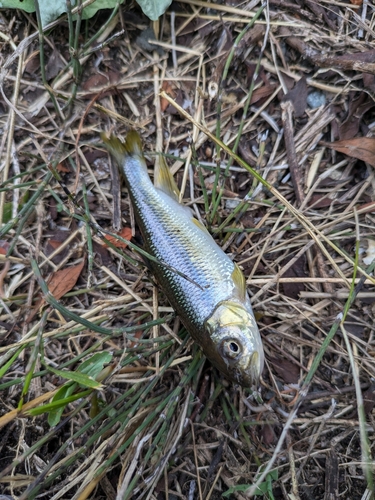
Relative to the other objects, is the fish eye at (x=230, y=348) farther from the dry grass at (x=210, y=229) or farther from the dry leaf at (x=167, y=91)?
the dry leaf at (x=167, y=91)

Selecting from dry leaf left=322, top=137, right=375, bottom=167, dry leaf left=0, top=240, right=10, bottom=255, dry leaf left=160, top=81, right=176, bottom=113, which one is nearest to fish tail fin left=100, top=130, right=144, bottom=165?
dry leaf left=160, top=81, right=176, bottom=113

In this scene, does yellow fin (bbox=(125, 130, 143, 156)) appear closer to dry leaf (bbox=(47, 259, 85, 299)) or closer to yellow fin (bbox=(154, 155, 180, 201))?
yellow fin (bbox=(154, 155, 180, 201))

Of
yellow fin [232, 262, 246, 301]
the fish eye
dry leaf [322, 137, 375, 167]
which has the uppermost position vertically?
dry leaf [322, 137, 375, 167]

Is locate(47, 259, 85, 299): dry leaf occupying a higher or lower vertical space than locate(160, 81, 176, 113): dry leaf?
lower

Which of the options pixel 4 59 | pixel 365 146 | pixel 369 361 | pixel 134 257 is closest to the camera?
pixel 369 361

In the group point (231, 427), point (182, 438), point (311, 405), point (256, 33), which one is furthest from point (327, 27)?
point (182, 438)

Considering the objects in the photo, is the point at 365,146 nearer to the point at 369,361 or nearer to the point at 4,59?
the point at 369,361
